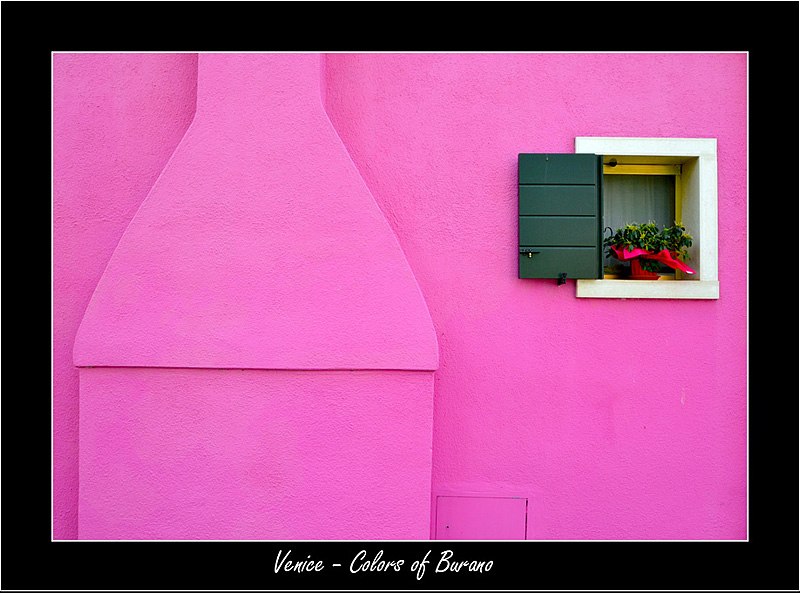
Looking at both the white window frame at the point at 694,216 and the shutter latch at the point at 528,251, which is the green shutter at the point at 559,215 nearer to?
the shutter latch at the point at 528,251

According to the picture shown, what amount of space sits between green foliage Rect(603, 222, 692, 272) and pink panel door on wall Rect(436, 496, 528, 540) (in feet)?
5.63

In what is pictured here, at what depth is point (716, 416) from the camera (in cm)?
303

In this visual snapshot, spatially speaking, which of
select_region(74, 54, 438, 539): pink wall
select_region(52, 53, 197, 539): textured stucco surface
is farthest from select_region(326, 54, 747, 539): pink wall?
select_region(52, 53, 197, 539): textured stucco surface

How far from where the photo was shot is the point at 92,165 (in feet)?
10.0

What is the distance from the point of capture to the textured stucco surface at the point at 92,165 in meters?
3.02

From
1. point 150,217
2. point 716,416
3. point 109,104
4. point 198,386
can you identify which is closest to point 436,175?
point 150,217

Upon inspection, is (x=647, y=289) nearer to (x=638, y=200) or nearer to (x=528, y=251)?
(x=638, y=200)

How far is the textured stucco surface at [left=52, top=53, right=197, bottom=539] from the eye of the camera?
302 cm

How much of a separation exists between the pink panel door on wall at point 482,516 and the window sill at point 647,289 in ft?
4.56

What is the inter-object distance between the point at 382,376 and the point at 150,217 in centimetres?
157

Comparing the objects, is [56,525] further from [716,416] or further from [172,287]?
[716,416]

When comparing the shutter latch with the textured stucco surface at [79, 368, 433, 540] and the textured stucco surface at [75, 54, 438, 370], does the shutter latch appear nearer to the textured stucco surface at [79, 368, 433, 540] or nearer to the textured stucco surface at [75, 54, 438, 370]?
the textured stucco surface at [75, 54, 438, 370]

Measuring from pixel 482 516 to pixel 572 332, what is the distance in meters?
1.29

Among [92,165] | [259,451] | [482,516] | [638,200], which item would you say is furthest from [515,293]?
[92,165]
